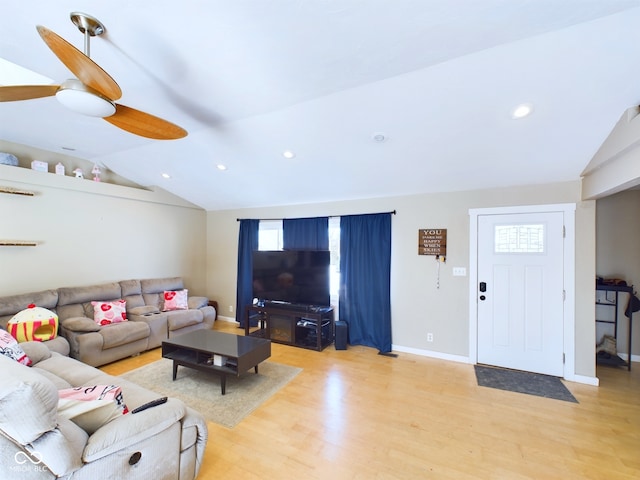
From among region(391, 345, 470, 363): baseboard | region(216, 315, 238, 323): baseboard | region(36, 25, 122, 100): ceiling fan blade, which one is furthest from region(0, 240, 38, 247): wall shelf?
region(391, 345, 470, 363): baseboard

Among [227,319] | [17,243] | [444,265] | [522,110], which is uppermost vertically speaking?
[522,110]

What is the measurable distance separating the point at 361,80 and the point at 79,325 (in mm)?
4149

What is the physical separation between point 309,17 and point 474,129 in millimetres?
1885

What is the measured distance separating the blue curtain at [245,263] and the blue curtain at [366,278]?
1860 millimetres

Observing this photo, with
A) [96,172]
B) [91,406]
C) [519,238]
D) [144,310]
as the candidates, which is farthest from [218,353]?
[519,238]

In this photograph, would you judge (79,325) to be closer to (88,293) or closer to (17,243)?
(88,293)

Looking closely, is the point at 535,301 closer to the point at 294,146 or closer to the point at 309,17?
the point at 294,146

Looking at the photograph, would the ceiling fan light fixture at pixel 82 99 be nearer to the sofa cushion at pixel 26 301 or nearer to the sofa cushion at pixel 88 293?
the sofa cushion at pixel 26 301

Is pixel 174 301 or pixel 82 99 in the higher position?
pixel 82 99

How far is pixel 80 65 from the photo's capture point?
1.37 meters

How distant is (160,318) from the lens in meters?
4.18

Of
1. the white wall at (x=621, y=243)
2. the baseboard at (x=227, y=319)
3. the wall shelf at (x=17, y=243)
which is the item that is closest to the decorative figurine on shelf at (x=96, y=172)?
the wall shelf at (x=17, y=243)

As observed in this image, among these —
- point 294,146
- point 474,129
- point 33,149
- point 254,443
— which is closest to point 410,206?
point 474,129

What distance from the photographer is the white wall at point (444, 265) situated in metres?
3.24
